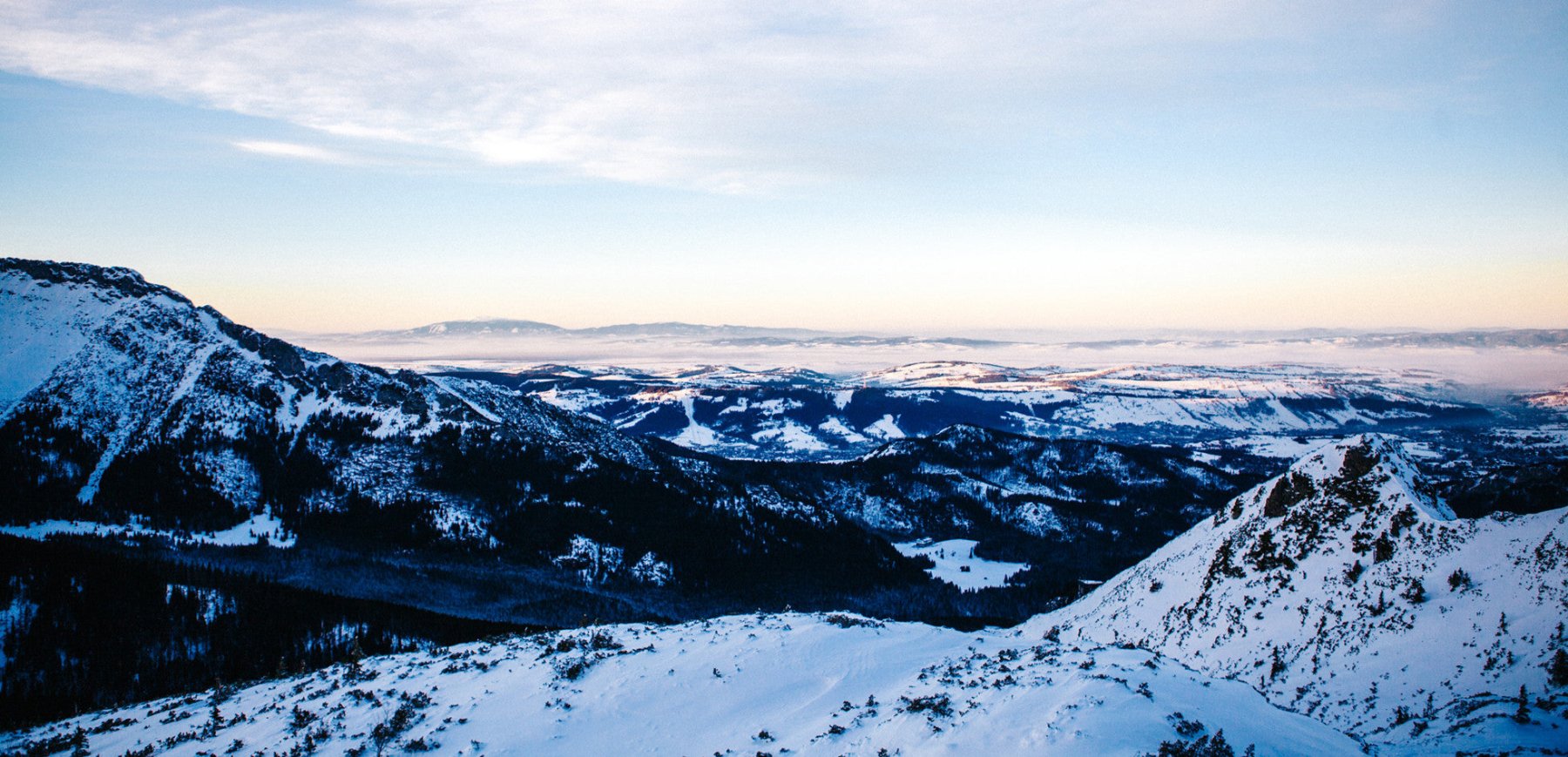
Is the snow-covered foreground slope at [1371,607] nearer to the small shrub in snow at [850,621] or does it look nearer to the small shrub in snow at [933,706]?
the small shrub in snow at [850,621]

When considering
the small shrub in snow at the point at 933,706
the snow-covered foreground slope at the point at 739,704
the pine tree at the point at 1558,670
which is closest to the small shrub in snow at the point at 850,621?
the snow-covered foreground slope at the point at 739,704

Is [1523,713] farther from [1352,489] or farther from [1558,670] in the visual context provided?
[1352,489]

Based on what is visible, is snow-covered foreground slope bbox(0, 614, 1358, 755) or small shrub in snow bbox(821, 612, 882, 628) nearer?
snow-covered foreground slope bbox(0, 614, 1358, 755)

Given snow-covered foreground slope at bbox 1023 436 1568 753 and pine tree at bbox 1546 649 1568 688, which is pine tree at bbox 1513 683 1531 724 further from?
pine tree at bbox 1546 649 1568 688

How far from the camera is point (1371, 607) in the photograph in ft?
246

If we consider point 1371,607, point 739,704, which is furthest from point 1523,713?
point 739,704

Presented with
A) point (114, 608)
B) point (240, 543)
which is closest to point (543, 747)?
point (114, 608)

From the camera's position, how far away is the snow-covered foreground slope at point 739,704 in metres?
34.6

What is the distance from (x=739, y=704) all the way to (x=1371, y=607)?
215 feet

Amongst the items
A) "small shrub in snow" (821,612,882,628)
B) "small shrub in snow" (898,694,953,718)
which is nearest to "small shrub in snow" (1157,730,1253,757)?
"small shrub in snow" (898,694,953,718)

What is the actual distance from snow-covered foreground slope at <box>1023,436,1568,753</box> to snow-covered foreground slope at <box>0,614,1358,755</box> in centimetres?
1637

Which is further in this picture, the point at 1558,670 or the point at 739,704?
the point at 1558,670

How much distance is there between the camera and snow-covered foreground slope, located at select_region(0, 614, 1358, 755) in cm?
3456

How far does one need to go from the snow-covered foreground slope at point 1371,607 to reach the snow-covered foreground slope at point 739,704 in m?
16.4
